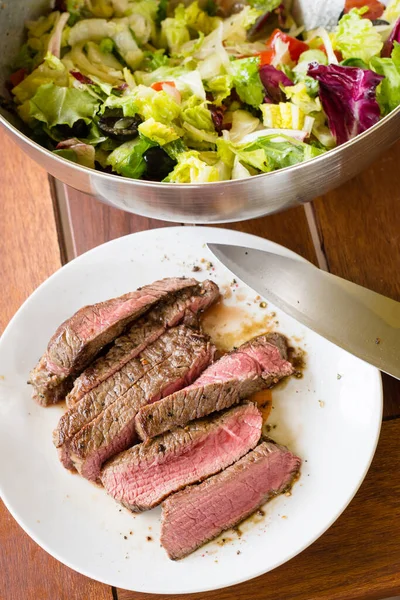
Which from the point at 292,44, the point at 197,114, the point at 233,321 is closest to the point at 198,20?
the point at 292,44

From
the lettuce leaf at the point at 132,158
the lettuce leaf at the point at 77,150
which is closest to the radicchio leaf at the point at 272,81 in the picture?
the lettuce leaf at the point at 132,158

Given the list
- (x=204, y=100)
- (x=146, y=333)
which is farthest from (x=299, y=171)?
(x=146, y=333)

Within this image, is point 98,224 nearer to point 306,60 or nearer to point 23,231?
point 23,231

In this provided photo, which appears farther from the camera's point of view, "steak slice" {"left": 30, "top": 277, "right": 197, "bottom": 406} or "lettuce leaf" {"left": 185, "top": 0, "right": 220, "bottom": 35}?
"lettuce leaf" {"left": 185, "top": 0, "right": 220, "bottom": 35}

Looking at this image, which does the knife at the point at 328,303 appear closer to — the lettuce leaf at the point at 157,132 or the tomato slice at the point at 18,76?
the lettuce leaf at the point at 157,132

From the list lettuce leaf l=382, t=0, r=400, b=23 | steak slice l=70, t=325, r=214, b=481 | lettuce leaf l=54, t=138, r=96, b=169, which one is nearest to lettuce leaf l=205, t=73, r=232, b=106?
lettuce leaf l=54, t=138, r=96, b=169

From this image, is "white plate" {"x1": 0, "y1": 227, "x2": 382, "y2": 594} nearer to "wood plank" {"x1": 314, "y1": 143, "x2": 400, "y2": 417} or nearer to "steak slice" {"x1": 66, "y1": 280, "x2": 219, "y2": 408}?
"steak slice" {"x1": 66, "y1": 280, "x2": 219, "y2": 408}
